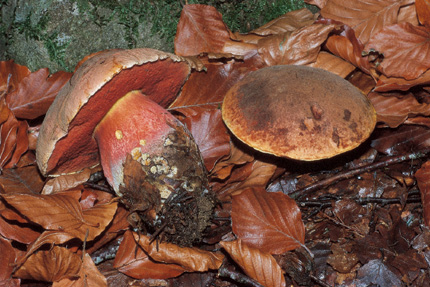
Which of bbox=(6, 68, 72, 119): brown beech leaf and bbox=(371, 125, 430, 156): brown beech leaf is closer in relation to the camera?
bbox=(371, 125, 430, 156): brown beech leaf

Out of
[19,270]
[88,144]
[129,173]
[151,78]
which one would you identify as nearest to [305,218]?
[129,173]

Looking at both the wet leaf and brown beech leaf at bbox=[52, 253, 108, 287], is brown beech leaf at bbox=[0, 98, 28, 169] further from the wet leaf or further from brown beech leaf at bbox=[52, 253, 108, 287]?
the wet leaf

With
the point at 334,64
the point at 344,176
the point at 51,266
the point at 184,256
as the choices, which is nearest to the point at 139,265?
the point at 184,256

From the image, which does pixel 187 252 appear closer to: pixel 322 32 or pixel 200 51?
pixel 200 51

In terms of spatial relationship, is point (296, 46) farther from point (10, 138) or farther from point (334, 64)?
point (10, 138)

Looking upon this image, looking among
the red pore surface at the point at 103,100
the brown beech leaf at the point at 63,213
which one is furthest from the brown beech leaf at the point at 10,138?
the brown beech leaf at the point at 63,213

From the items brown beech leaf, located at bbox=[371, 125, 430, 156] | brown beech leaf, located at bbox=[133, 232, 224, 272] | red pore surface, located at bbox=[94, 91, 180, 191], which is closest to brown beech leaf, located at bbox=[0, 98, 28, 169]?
red pore surface, located at bbox=[94, 91, 180, 191]

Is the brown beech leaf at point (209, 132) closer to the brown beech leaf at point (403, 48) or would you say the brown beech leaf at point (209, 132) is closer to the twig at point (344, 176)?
the twig at point (344, 176)
